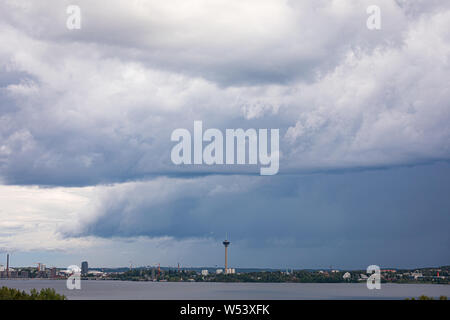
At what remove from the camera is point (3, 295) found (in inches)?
2886
